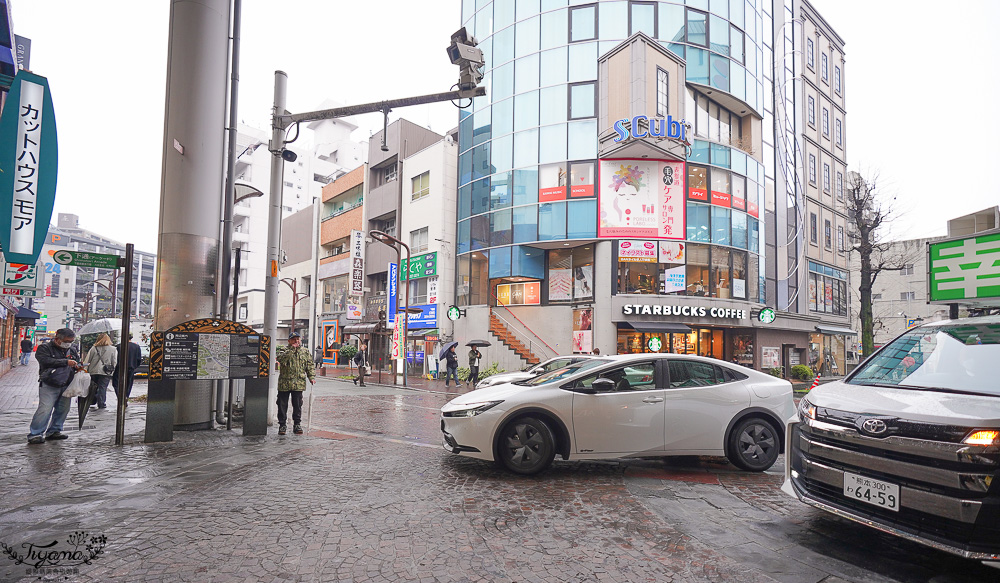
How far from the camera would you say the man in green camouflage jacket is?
9359 mm

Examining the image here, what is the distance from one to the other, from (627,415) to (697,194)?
72.0 ft

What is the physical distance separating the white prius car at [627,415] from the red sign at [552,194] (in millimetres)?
20117

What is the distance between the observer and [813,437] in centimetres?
441

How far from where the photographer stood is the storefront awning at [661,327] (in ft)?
80.1

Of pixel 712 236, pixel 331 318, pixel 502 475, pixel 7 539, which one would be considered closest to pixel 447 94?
pixel 502 475

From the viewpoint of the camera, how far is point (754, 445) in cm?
701

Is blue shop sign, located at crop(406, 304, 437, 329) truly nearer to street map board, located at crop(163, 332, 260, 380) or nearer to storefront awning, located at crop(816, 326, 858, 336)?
storefront awning, located at crop(816, 326, 858, 336)

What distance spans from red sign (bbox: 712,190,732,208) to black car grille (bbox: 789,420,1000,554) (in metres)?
24.1

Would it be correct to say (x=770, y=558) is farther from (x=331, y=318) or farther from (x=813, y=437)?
(x=331, y=318)

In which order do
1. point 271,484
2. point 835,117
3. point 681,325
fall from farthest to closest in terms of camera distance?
point 835,117 < point 681,325 < point 271,484

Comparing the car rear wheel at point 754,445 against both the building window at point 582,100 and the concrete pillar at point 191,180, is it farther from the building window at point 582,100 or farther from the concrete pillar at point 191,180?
the building window at point 582,100

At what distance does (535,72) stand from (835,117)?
24.8 meters

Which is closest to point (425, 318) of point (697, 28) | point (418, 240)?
point (418, 240)

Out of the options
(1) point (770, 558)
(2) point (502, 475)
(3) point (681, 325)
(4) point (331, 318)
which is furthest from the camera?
(4) point (331, 318)
